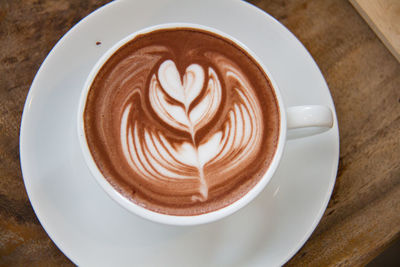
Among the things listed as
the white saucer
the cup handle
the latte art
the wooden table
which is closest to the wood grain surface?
the wooden table

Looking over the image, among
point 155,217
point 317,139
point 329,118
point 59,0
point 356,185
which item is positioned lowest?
point 356,185

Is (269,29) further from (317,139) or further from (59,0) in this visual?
(59,0)

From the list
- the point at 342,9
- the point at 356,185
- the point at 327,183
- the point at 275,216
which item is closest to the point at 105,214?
the point at 275,216

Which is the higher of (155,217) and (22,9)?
(22,9)

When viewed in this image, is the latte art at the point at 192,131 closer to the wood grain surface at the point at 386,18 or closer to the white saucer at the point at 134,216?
the white saucer at the point at 134,216

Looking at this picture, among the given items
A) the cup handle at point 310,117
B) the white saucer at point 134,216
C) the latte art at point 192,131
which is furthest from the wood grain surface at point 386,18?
the latte art at point 192,131

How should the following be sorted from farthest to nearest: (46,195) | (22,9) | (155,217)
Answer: (22,9) → (46,195) → (155,217)
